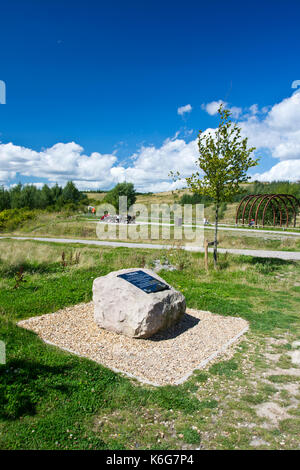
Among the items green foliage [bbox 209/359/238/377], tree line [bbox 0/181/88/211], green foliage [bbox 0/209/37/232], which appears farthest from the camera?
tree line [bbox 0/181/88/211]

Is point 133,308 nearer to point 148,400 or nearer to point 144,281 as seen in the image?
point 144,281

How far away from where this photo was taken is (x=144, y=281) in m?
6.37

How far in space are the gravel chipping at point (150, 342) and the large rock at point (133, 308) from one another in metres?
0.21

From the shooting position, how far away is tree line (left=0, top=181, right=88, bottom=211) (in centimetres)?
4334

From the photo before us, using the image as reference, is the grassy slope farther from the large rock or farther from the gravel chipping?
the large rock

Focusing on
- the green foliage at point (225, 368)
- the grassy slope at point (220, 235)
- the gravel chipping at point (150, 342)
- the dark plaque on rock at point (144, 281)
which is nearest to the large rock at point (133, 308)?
the dark plaque on rock at point (144, 281)

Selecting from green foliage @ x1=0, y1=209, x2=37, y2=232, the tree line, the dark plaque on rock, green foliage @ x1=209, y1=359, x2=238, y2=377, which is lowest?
green foliage @ x1=209, y1=359, x2=238, y2=377

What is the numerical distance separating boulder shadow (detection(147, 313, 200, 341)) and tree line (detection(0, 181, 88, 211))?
37455mm

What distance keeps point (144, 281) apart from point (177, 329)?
4.09ft

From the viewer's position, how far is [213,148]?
1104 cm

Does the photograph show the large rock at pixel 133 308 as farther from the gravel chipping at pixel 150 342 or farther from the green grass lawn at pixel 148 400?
the green grass lawn at pixel 148 400

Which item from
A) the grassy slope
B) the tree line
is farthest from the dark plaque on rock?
the tree line

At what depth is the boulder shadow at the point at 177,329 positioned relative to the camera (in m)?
5.98

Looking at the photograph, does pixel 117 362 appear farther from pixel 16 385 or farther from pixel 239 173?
pixel 239 173
